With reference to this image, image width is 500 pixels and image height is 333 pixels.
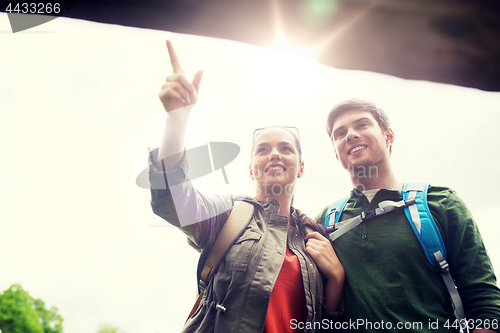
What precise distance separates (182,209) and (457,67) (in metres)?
2.09

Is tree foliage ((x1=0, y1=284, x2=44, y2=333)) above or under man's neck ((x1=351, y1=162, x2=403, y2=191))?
under

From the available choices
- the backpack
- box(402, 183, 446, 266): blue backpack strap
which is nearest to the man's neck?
the backpack

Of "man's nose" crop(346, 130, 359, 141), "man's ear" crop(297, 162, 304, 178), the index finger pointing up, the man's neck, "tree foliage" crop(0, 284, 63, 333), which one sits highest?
"man's nose" crop(346, 130, 359, 141)

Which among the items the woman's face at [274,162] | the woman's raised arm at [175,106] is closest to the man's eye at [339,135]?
the woman's face at [274,162]

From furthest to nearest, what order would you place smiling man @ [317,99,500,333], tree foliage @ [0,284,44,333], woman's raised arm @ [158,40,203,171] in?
tree foliage @ [0,284,44,333] → smiling man @ [317,99,500,333] → woman's raised arm @ [158,40,203,171]

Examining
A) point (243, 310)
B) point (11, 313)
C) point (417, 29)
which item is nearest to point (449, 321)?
point (243, 310)

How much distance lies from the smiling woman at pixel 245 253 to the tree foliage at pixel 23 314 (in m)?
15.2

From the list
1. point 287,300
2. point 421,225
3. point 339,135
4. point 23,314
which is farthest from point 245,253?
point 23,314

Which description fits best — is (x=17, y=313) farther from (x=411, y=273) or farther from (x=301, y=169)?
(x=411, y=273)

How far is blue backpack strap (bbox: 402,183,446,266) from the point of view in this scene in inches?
92.7

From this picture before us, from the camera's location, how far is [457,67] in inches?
67.2

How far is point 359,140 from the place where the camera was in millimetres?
3043

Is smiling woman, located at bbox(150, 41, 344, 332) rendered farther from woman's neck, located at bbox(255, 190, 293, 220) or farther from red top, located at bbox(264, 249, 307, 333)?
woman's neck, located at bbox(255, 190, 293, 220)

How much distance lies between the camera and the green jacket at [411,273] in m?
2.13
